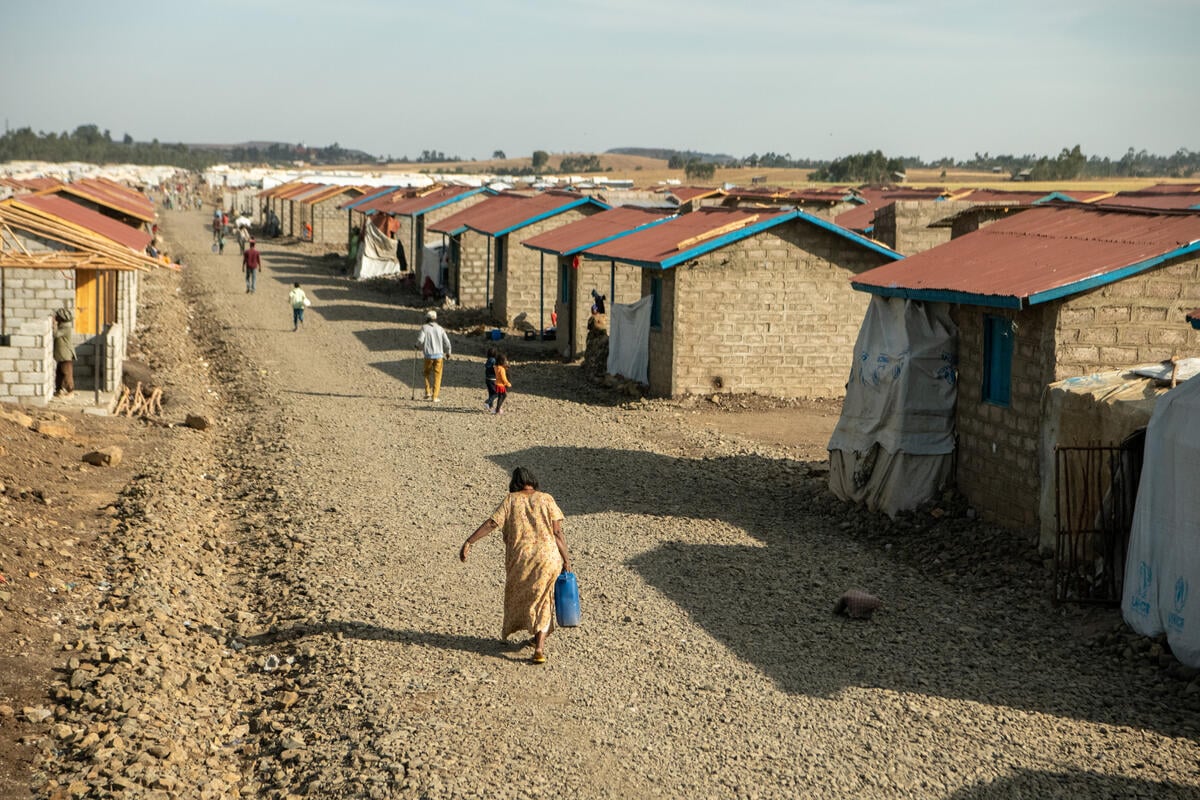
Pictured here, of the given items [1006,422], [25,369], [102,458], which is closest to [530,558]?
[1006,422]

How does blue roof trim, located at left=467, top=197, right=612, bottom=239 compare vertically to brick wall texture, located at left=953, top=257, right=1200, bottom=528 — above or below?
above

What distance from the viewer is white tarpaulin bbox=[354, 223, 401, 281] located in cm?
4603

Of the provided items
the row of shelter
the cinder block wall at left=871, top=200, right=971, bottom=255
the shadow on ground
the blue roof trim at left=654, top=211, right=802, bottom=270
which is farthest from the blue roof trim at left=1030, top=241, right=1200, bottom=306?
the row of shelter

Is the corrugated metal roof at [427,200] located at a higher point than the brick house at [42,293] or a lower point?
higher

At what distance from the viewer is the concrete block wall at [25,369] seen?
18297 millimetres

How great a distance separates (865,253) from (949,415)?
8661mm

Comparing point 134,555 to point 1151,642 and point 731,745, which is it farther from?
point 1151,642

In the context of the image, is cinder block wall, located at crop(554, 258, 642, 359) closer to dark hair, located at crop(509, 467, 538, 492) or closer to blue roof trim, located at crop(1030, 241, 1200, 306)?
blue roof trim, located at crop(1030, 241, 1200, 306)

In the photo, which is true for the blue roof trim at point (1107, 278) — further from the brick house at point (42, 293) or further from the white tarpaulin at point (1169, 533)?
the brick house at point (42, 293)

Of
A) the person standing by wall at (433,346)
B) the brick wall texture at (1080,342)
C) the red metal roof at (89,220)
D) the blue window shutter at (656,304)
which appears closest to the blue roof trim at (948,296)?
the brick wall texture at (1080,342)

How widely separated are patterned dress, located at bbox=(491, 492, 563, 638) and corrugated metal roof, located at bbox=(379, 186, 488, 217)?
3182 cm

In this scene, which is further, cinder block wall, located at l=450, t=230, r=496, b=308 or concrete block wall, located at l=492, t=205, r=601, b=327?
cinder block wall, located at l=450, t=230, r=496, b=308

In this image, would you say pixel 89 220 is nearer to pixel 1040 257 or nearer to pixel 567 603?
pixel 1040 257

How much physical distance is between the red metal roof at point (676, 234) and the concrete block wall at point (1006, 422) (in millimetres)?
7857
